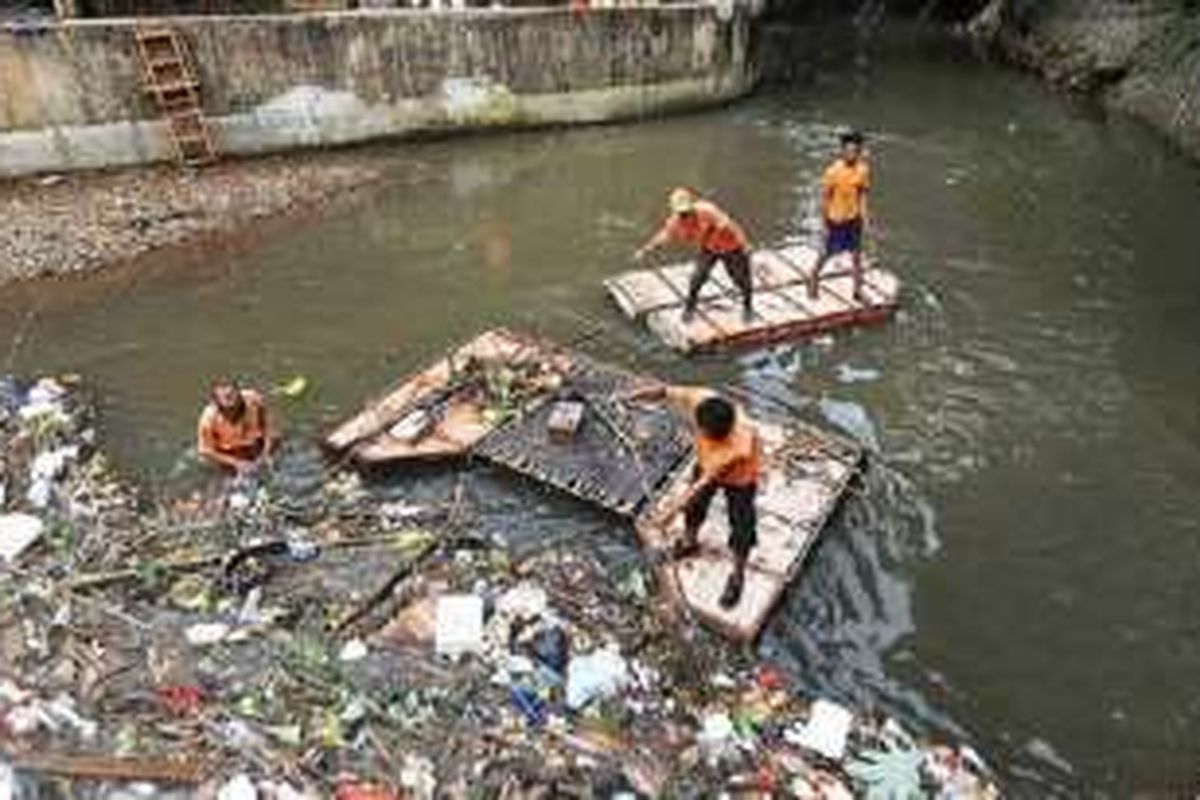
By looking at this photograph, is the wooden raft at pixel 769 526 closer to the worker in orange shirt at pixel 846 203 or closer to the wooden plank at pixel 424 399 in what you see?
the wooden plank at pixel 424 399

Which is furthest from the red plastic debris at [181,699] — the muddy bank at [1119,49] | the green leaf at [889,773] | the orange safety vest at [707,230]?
the muddy bank at [1119,49]

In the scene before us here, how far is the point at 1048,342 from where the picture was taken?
13711 millimetres

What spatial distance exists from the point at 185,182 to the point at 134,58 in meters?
1.66

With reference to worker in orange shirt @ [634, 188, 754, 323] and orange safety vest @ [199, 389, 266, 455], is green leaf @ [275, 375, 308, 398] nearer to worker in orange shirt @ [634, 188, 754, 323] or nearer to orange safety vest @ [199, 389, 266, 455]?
orange safety vest @ [199, 389, 266, 455]

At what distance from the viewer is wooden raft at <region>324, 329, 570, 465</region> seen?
11.2 metres

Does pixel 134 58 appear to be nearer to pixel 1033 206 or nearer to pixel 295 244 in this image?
pixel 295 244

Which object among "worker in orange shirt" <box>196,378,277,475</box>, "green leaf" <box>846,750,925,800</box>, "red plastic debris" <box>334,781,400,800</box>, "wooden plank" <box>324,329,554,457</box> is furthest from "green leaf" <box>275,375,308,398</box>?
"green leaf" <box>846,750,925,800</box>

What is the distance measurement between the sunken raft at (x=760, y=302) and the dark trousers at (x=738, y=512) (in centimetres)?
389

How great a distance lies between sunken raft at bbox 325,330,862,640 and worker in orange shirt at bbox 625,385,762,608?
0.23m

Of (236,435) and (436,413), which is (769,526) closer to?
(436,413)

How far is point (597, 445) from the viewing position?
11219 millimetres

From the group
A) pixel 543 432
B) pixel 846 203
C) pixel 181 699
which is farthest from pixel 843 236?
pixel 181 699

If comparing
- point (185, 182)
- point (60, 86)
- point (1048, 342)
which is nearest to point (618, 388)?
point (1048, 342)

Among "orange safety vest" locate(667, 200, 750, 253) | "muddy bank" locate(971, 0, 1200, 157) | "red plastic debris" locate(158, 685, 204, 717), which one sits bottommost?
"muddy bank" locate(971, 0, 1200, 157)
